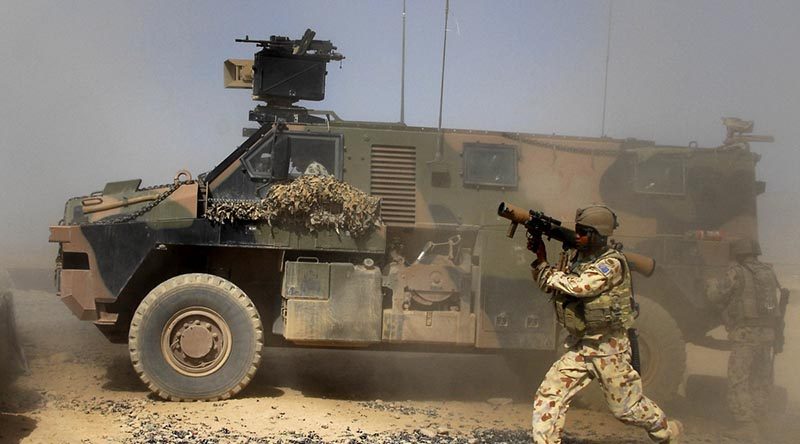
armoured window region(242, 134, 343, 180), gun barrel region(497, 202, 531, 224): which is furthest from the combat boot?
armoured window region(242, 134, 343, 180)

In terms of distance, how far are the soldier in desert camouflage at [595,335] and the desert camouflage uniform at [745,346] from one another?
104 inches

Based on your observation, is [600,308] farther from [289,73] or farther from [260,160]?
[289,73]

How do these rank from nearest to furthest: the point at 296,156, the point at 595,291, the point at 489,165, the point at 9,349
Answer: the point at 595,291, the point at 296,156, the point at 489,165, the point at 9,349

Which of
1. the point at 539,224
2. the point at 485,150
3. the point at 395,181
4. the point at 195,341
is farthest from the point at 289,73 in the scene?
the point at 539,224

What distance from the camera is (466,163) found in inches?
360

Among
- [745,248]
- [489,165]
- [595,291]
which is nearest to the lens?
[595,291]

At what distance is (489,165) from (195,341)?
314cm

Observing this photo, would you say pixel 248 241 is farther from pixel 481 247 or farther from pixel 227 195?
pixel 481 247

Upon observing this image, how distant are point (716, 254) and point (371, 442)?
156 inches

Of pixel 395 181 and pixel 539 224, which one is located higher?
pixel 395 181

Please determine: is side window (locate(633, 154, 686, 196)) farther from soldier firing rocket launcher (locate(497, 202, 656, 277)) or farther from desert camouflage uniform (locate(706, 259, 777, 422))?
soldier firing rocket launcher (locate(497, 202, 656, 277))

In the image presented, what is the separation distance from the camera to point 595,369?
624cm

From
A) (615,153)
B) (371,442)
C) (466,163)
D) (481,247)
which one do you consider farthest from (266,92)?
(371,442)

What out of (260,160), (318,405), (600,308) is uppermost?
(260,160)
